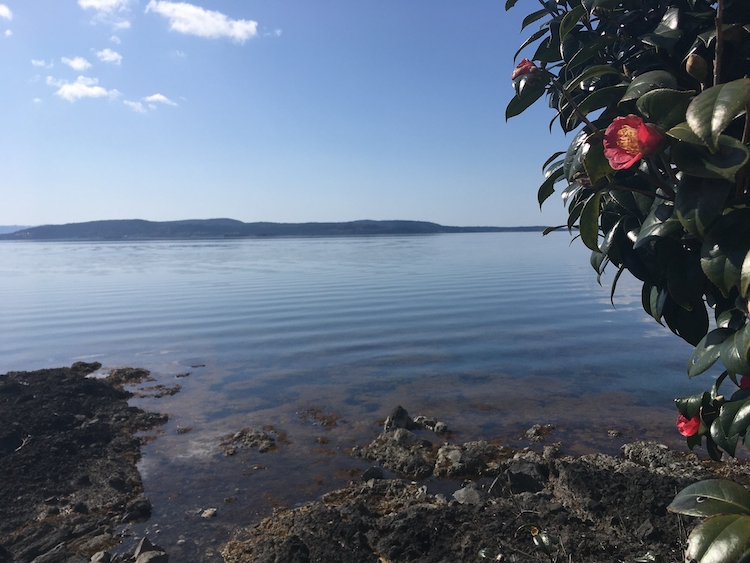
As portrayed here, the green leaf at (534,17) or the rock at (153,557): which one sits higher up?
the green leaf at (534,17)

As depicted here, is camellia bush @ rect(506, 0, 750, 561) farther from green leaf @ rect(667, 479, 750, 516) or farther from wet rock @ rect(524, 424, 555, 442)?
wet rock @ rect(524, 424, 555, 442)

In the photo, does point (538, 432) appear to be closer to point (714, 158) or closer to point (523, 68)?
point (523, 68)

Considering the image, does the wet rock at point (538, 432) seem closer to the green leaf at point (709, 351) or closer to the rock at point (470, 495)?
the rock at point (470, 495)

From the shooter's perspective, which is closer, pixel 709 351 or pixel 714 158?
pixel 714 158

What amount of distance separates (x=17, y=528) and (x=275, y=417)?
8.85 ft

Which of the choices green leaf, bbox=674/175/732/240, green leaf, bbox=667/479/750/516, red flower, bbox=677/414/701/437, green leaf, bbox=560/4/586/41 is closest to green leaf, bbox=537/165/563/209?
green leaf, bbox=560/4/586/41

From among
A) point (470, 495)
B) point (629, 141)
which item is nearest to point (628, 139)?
point (629, 141)

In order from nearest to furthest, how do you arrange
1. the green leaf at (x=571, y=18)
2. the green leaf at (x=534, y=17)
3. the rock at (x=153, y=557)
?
the green leaf at (x=571, y=18) → the green leaf at (x=534, y=17) → the rock at (x=153, y=557)

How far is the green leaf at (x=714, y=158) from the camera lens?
3.71 ft

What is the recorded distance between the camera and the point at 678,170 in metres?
1.62

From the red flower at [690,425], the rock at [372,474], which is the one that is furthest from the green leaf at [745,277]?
the rock at [372,474]

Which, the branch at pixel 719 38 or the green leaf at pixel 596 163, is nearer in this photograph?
the branch at pixel 719 38

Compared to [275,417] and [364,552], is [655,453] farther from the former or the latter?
[275,417]

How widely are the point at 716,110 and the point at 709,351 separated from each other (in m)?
0.72
